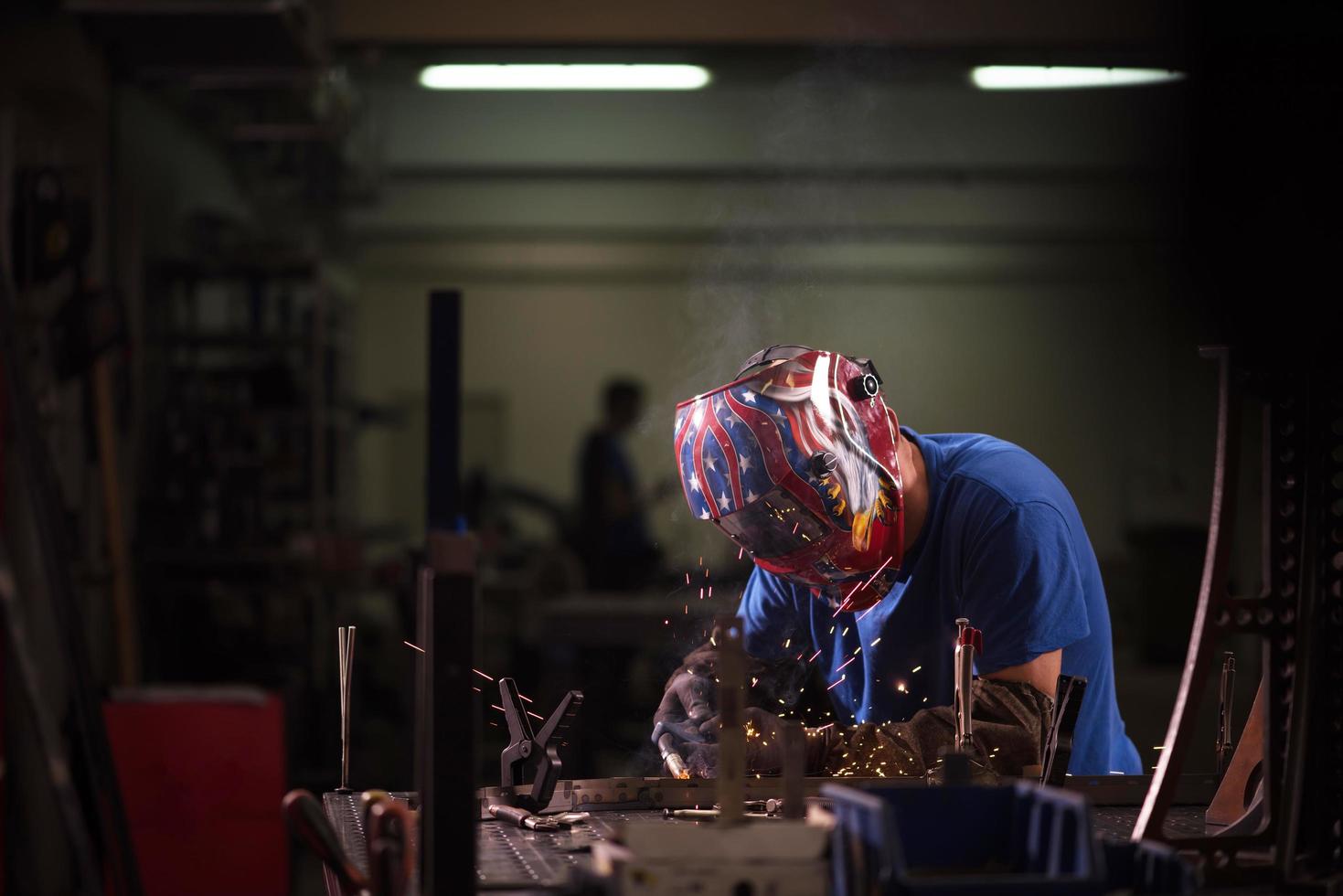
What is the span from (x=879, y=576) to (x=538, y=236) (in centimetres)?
744

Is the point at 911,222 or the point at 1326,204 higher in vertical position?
the point at 911,222

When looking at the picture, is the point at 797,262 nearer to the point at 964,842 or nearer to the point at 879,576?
the point at 879,576

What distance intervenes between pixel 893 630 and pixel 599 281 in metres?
7.58

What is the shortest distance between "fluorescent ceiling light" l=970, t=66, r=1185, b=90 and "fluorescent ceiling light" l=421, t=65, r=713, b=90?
1134 millimetres

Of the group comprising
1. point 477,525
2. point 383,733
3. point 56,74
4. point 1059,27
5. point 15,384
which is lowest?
point 383,733

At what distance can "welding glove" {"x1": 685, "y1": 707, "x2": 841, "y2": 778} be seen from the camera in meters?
1.63

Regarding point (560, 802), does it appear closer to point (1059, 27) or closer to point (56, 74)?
point (56, 74)

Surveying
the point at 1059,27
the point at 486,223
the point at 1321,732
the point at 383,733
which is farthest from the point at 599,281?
the point at 1321,732

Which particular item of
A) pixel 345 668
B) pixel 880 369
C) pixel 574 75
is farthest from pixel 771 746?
pixel 574 75

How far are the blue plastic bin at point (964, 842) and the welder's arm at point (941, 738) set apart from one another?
18.6 inches

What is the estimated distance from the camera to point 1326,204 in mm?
3707

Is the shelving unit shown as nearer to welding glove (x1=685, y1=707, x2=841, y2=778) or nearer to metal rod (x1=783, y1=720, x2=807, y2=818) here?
welding glove (x1=685, y1=707, x2=841, y2=778)

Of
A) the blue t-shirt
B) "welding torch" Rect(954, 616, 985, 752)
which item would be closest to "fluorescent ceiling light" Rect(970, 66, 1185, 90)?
the blue t-shirt

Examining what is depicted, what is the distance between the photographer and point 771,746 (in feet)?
5.44
